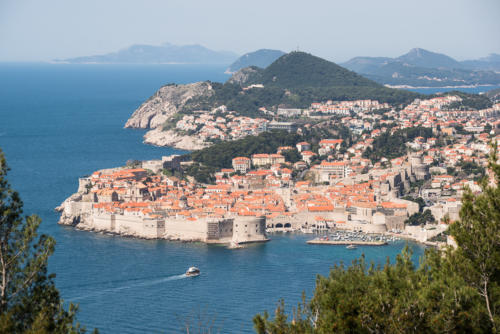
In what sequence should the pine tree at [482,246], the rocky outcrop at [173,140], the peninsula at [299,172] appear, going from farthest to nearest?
1. the rocky outcrop at [173,140]
2. the peninsula at [299,172]
3. the pine tree at [482,246]

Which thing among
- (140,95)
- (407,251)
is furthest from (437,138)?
(140,95)

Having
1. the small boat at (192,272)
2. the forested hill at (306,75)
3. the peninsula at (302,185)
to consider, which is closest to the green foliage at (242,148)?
the peninsula at (302,185)

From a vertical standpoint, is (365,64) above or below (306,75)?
above

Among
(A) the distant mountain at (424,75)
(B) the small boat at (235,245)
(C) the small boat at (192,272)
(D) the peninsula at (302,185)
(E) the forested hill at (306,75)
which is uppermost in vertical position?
(A) the distant mountain at (424,75)

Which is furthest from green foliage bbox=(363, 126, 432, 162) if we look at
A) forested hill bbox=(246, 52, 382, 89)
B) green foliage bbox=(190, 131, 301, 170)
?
forested hill bbox=(246, 52, 382, 89)

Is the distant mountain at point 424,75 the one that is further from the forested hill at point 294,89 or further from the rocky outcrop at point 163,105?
the rocky outcrop at point 163,105

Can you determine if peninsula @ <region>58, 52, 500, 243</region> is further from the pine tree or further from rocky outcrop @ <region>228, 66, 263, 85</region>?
rocky outcrop @ <region>228, 66, 263, 85</region>

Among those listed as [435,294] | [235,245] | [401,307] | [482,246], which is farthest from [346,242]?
[401,307]

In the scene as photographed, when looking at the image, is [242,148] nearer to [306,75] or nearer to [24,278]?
[24,278]
